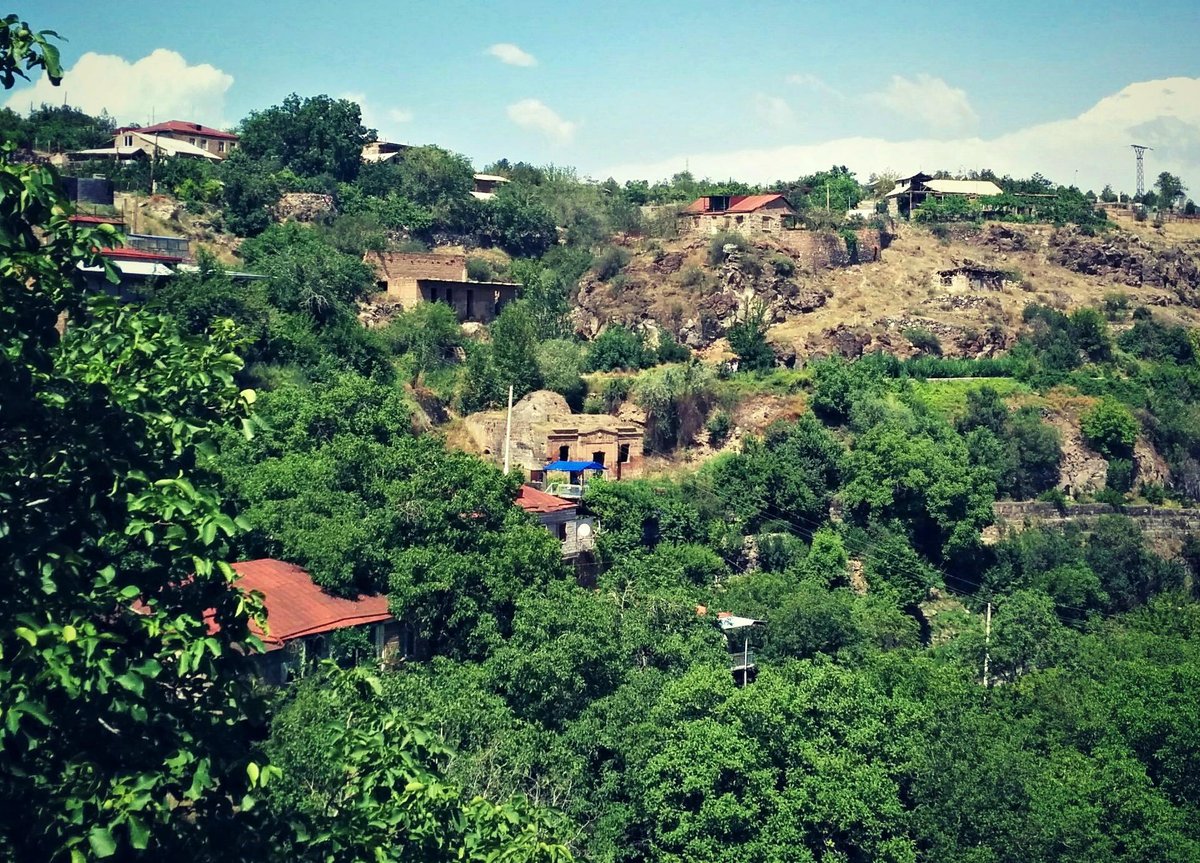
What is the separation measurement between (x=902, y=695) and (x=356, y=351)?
677 inches

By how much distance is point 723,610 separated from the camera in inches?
1020

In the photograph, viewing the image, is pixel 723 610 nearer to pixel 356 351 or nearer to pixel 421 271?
pixel 356 351

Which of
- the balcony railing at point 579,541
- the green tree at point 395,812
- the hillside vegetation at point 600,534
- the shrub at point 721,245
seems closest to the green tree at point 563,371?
the hillside vegetation at point 600,534

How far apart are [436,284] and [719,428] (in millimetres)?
10634

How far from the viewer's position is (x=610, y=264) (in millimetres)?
41406

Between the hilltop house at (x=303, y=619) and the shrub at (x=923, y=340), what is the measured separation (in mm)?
22823

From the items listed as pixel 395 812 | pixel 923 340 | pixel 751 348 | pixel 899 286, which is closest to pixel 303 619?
pixel 395 812

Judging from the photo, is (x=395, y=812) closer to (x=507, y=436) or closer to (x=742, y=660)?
(x=742, y=660)

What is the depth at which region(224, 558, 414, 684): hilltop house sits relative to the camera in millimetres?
19219

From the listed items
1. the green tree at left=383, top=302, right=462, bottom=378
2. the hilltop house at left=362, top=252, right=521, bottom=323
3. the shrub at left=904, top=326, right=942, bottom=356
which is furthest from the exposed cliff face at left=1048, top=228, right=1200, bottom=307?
the green tree at left=383, top=302, right=462, bottom=378

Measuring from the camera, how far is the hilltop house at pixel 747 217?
143 feet

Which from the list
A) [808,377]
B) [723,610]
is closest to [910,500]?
[808,377]

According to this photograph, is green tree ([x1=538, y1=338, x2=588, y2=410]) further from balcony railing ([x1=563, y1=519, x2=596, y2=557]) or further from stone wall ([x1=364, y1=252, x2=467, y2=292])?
balcony railing ([x1=563, y1=519, x2=596, y2=557])

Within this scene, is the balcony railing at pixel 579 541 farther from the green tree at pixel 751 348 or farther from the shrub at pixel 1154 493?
the shrub at pixel 1154 493
